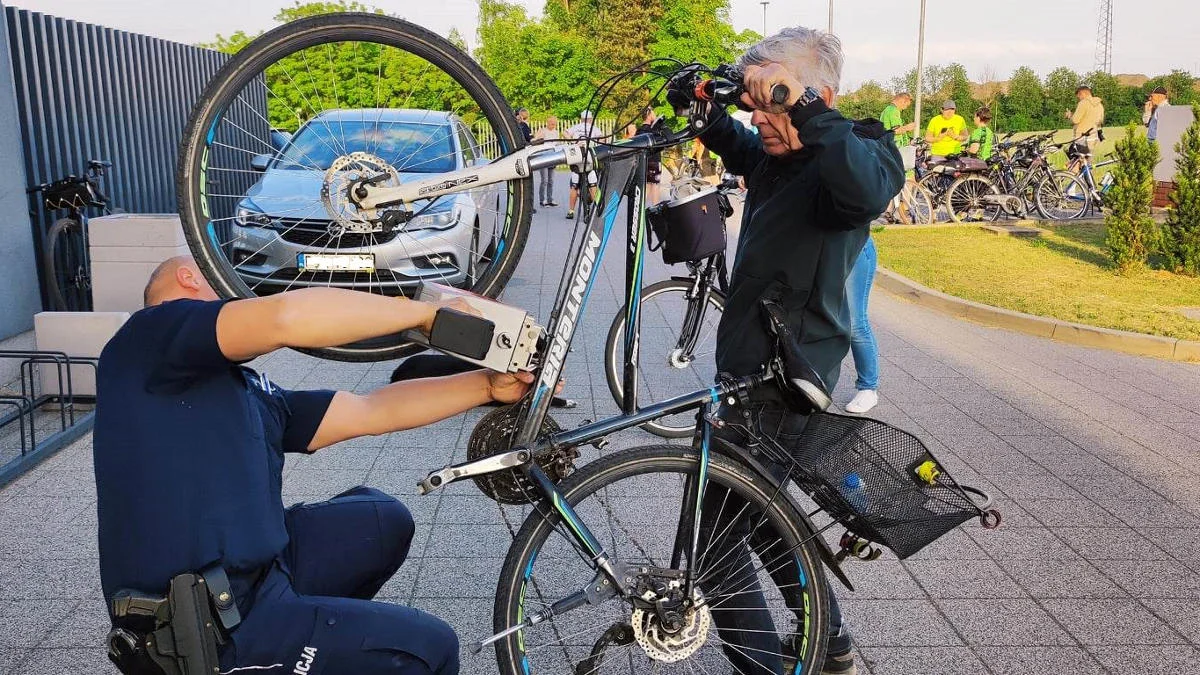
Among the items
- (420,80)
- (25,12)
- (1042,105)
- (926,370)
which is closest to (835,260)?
(420,80)

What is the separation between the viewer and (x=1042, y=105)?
48344 millimetres

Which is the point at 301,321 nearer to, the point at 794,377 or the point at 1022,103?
the point at 794,377

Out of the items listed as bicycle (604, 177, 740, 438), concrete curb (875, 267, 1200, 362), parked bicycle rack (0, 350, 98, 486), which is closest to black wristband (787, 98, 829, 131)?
bicycle (604, 177, 740, 438)

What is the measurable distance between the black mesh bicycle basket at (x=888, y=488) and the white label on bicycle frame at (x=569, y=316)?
71 centimetres

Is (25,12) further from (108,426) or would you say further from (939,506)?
(939,506)

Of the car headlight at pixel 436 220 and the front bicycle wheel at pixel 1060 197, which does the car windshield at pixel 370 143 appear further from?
the front bicycle wheel at pixel 1060 197

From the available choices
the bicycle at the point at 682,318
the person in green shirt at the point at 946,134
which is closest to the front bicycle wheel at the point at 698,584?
the bicycle at the point at 682,318

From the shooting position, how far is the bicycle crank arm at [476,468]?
2631 mm

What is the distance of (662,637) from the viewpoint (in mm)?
2840

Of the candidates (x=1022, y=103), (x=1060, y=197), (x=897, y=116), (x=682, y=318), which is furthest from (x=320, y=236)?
(x=1022, y=103)

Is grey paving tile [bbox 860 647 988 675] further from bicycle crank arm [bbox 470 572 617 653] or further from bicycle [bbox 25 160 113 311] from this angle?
bicycle [bbox 25 160 113 311]

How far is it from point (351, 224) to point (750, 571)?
1.54m

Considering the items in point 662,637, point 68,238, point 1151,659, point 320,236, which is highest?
point 320,236

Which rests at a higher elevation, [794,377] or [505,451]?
[794,377]
